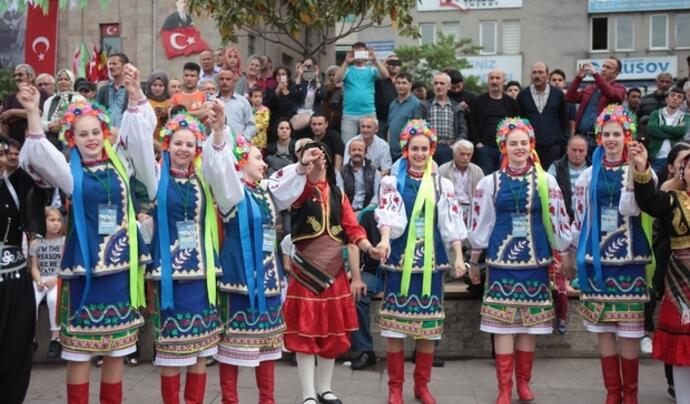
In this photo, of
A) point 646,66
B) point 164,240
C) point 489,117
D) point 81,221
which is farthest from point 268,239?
point 646,66

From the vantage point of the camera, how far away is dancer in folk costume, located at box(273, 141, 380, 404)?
5656 millimetres

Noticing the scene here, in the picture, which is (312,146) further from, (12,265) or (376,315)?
(376,315)

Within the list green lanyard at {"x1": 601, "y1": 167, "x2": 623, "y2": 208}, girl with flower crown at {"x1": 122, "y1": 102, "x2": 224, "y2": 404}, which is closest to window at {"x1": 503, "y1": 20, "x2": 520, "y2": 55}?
green lanyard at {"x1": 601, "y1": 167, "x2": 623, "y2": 208}

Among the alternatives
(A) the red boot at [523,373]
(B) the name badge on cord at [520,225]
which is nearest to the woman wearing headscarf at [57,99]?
(B) the name badge on cord at [520,225]

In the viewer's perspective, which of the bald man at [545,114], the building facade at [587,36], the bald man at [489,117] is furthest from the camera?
the building facade at [587,36]

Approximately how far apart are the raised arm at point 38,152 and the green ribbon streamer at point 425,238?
8.29ft

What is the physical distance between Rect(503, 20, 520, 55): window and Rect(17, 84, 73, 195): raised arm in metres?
36.5

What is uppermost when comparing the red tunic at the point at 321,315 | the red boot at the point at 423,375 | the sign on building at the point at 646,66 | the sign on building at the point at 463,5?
Answer: the sign on building at the point at 463,5

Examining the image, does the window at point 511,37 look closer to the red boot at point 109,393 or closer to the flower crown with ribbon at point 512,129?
the flower crown with ribbon at point 512,129

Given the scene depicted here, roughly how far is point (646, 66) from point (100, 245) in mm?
37465

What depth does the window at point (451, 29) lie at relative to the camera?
4031cm

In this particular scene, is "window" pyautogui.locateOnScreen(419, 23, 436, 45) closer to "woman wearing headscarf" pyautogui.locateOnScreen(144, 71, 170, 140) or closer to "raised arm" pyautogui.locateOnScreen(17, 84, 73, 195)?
"woman wearing headscarf" pyautogui.locateOnScreen(144, 71, 170, 140)

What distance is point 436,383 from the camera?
6676 millimetres

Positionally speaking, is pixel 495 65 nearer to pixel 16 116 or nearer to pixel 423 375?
pixel 16 116
